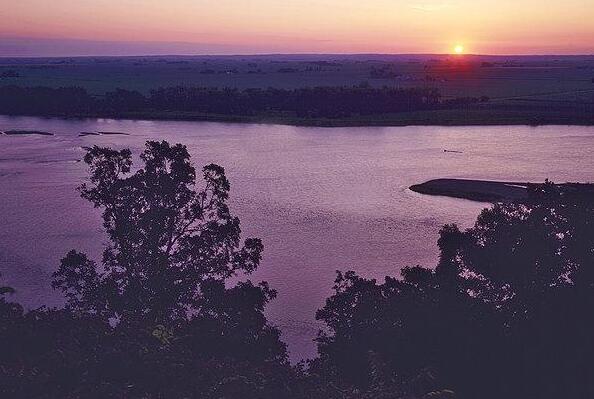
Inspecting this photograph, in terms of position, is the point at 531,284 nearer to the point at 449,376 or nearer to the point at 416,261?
the point at 449,376

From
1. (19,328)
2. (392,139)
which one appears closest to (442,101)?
(392,139)

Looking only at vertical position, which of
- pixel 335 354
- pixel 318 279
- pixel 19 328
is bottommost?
pixel 318 279

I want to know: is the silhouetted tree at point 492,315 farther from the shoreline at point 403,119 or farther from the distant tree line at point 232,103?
the distant tree line at point 232,103

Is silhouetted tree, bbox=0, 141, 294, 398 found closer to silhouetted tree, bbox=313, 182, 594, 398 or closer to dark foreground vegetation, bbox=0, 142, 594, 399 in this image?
dark foreground vegetation, bbox=0, 142, 594, 399

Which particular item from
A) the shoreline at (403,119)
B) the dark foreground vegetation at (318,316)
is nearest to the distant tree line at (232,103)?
the shoreline at (403,119)

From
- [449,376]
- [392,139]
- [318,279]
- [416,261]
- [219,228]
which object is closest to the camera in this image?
[449,376]

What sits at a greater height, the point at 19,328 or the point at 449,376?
the point at 19,328

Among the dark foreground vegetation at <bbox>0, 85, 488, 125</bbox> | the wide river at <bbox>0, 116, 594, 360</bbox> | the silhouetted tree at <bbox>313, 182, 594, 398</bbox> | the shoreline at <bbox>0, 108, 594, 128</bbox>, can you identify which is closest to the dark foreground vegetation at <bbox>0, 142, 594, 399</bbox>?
the silhouetted tree at <bbox>313, 182, 594, 398</bbox>

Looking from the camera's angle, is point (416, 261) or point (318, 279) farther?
point (416, 261)
